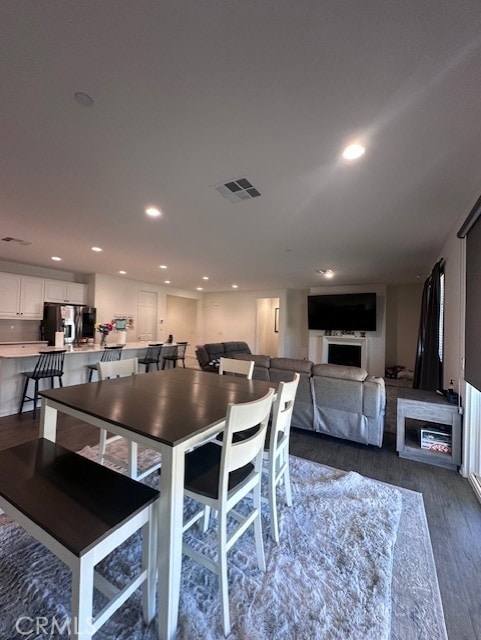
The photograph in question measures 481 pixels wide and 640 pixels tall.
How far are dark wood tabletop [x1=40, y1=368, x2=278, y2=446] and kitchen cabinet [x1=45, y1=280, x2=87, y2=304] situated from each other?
4.79 metres

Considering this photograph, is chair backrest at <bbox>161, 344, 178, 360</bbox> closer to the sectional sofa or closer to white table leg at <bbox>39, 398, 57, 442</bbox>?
the sectional sofa

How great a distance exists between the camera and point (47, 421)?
5.65 ft

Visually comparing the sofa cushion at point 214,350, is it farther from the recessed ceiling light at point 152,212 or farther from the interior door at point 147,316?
the recessed ceiling light at point 152,212

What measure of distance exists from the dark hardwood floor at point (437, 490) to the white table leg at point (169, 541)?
1.31 meters

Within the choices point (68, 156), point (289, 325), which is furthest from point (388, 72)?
point (289, 325)

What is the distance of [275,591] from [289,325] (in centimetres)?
743

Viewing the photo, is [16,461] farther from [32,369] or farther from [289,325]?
[289,325]

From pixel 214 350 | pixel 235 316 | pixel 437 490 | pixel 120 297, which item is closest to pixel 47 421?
pixel 437 490

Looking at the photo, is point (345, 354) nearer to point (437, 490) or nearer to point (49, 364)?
point (437, 490)

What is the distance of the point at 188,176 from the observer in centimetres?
206

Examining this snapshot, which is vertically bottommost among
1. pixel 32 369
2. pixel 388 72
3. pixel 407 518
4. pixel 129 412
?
pixel 407 518

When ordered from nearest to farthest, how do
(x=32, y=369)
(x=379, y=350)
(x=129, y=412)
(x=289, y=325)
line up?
(x=129, y=412) < (x=32, y=369) < (x=379, y=350) < (x=289, y=325)

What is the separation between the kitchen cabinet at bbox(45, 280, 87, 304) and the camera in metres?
5.70

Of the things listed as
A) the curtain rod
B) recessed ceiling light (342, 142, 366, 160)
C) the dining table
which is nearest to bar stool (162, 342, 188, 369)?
the dining table
